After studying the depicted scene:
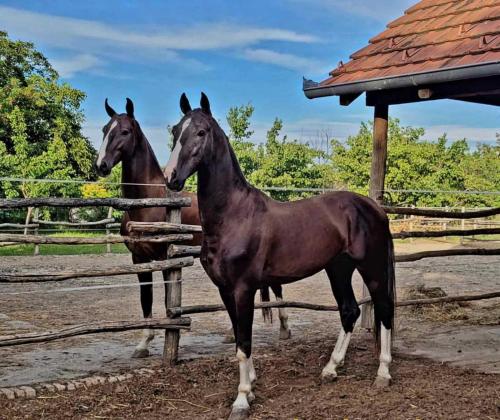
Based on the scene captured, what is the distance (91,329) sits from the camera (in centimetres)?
454

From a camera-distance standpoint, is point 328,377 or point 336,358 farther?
point 336,358

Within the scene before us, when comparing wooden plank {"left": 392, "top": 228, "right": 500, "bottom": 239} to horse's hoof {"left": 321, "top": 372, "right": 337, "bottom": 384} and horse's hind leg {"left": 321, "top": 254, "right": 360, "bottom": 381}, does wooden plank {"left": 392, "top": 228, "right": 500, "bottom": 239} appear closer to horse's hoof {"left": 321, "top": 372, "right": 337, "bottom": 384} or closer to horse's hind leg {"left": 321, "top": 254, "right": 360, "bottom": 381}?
horse's hind leg {"left": 321, "top": 254, "right": 360, "bottom": 381}

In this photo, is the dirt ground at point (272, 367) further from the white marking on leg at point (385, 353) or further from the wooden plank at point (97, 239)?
the wooden plank at point (97, 239)

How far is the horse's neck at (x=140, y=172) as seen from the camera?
17.4 feet

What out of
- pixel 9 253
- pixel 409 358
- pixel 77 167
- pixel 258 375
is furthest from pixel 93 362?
pixel 77 167

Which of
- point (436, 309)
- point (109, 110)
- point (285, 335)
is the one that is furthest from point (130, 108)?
point (436, 309)

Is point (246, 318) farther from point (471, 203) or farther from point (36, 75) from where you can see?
point (471, 203)

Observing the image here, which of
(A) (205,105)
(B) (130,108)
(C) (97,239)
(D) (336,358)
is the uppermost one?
(B) (130,108)

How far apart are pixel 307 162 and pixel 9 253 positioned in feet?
48.9

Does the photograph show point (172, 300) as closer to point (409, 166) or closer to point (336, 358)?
point (336, 358)

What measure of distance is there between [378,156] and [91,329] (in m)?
3.27

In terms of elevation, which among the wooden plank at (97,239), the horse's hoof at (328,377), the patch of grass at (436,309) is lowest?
the patch of grass at (436,309)

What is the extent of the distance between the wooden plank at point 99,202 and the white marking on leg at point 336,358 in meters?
1.69

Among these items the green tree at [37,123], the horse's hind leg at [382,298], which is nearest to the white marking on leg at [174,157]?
the horse's hind leg at [382,298]
